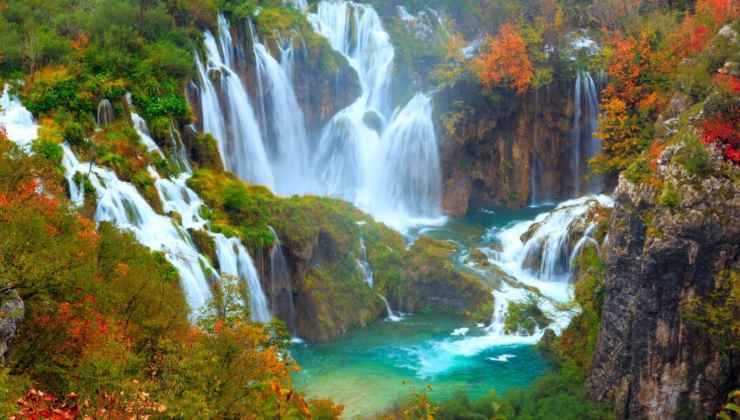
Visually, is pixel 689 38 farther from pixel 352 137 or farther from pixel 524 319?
pixel 352 137

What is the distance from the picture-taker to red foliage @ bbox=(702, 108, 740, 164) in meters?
17.5

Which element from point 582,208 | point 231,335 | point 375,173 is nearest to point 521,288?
point 582,208

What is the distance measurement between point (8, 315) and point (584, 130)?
34.3 metres

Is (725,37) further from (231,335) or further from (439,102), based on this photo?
(439,102)

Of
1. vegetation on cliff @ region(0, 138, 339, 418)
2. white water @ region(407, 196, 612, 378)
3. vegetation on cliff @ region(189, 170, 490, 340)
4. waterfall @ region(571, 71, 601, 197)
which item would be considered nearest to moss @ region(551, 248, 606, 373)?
white water @ region(407, 196, 612, 378)

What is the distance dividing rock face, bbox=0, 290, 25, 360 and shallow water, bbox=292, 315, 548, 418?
11.2 m

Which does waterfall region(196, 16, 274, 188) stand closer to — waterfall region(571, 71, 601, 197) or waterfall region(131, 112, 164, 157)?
waterfall region(131, 112, 164, 157)

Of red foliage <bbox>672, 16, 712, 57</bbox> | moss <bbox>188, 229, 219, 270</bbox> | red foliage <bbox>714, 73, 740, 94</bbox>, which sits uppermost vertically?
red foliage <bbox>672, 16, 712, 57</bbox>

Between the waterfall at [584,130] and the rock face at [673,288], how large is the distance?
21.2 m

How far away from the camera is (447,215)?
39312 millimetres

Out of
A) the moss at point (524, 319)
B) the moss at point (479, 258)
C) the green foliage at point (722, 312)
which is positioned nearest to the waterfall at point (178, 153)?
the moss at point (479, 258)

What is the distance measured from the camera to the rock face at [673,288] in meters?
17.1

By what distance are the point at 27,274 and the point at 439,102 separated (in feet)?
102

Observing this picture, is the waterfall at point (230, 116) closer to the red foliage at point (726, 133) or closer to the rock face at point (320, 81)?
the rock face at point (320, 81)
